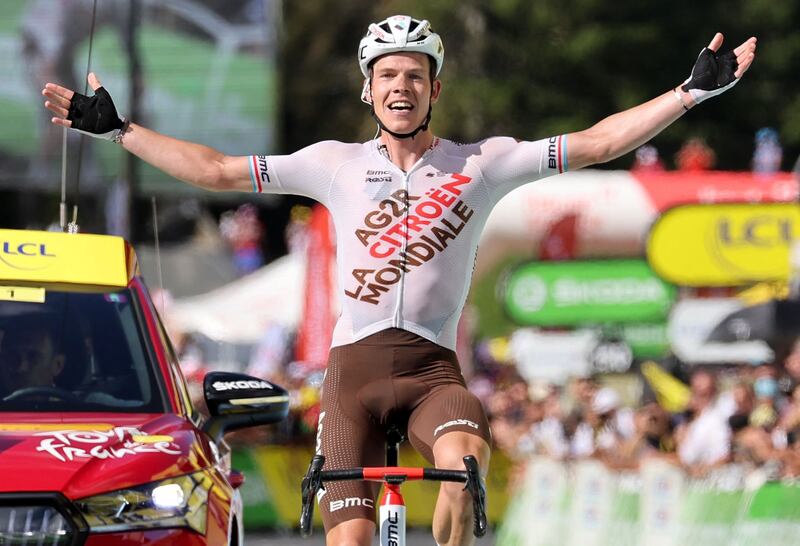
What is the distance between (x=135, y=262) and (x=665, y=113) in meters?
2.01

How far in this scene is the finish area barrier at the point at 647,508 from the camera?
40.4 feet

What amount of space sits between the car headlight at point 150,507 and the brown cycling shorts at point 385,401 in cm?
40

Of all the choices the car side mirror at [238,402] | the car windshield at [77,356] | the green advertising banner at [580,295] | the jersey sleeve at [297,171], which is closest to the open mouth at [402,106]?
the jersey sleeve at [297,171]

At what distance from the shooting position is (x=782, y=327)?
18.1 m

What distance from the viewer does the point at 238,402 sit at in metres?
6.73

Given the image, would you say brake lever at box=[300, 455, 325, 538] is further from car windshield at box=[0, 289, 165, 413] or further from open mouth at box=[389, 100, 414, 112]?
open mouth at box=[389, 100, 414, 112]

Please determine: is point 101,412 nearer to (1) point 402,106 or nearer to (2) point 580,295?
(1) point 402,106

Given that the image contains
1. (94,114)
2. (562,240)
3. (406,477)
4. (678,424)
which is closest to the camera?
(406,477)

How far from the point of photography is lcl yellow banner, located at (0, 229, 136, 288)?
6.90 metres

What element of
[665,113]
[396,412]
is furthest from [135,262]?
[665,113]

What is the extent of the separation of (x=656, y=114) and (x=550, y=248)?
60.2 feet

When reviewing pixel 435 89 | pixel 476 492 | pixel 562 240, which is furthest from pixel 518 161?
pixel 562 240

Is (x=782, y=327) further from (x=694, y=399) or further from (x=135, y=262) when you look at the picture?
(x=135, y=262)

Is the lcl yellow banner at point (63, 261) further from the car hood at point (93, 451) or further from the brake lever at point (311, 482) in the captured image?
the brake lever at point (311, 482)
